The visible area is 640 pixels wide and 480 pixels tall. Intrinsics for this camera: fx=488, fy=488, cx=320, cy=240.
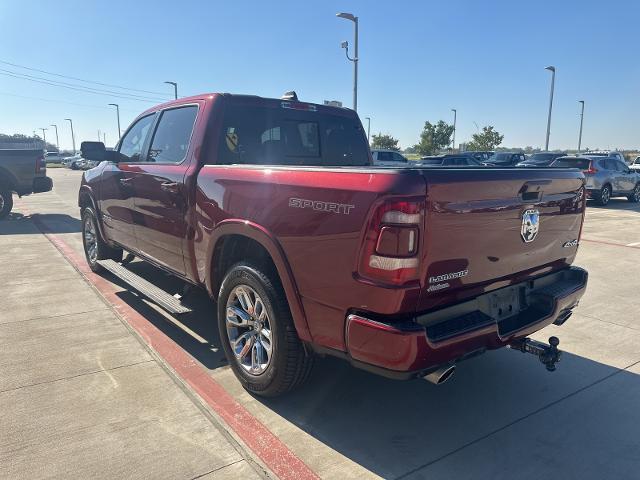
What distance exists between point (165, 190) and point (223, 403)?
1.80 meters

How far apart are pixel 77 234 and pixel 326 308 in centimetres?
878

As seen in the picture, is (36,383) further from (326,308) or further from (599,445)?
(599,445)

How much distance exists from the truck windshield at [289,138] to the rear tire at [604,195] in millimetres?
14779

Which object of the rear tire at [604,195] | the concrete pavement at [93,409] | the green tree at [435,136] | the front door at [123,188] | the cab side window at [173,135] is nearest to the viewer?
the concrete pavement at [93,409]

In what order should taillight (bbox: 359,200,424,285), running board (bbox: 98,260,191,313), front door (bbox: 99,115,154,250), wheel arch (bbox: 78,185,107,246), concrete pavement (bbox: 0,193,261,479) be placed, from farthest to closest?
wheel arch (bbox: 78,185,107,246), front door (bbox: 99,115,154,250), running board (bbox: 98,260,191,313), concrete pavement (bbox: 0,193,261,479), taillight (bbox: 359,200,424,285)

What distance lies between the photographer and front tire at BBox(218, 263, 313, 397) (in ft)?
9.66

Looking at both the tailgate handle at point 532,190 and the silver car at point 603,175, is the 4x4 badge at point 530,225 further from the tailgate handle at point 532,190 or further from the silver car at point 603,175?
the silver car at point 603,175

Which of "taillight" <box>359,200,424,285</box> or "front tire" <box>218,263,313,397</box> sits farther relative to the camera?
"front tire" <box>218,263,313,397</box>

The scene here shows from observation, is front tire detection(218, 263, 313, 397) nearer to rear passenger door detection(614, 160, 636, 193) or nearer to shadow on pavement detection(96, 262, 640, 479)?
shadow on pavement detection(96, 262, 640, 479)

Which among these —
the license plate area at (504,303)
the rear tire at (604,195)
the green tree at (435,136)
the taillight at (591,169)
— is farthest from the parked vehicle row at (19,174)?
the green tree at (435,136)

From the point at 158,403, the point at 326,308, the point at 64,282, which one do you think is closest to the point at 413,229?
the point at 326,308

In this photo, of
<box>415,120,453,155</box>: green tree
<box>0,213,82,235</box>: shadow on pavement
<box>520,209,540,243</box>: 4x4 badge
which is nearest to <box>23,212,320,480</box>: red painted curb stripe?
<box>520,209,540,243</box>: 4x4 badge

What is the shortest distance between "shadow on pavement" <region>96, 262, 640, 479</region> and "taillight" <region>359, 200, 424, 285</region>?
3.60 feet

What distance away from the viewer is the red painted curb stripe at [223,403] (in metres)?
2.62
